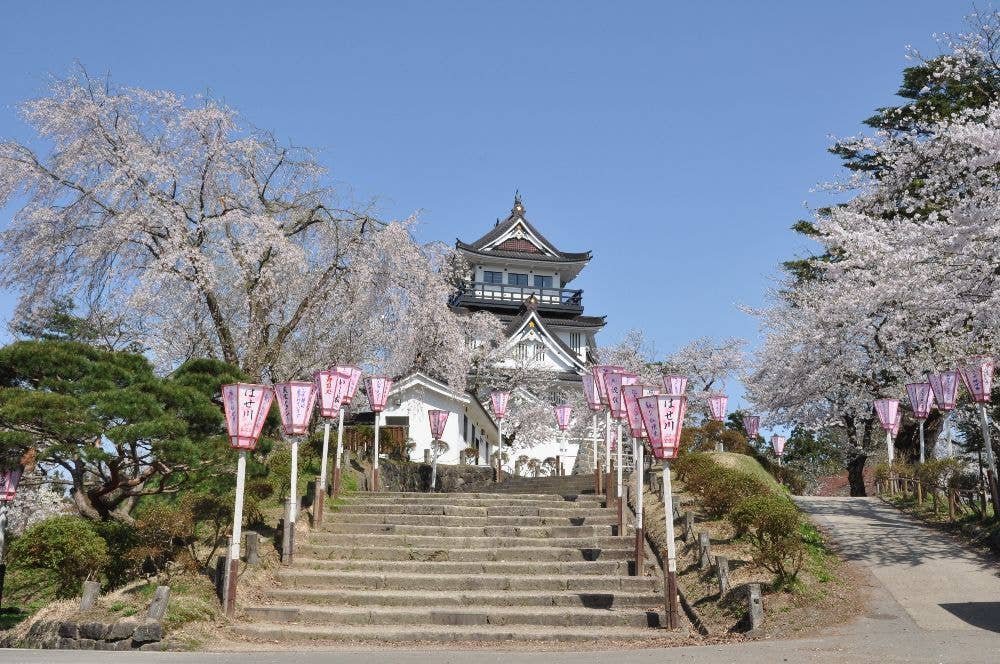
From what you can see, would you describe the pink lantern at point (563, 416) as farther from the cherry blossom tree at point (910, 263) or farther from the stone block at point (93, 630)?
the stone block at point (93, 630)

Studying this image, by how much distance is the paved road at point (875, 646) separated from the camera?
871cm

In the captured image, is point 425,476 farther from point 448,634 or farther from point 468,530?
point 448,634

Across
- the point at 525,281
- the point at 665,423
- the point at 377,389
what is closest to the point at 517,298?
the point at 525,281

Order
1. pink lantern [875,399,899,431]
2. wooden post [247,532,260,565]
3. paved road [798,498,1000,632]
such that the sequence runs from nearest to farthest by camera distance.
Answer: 1. paved road [798,498,1000,632]
2. wooden post [247,532,260,565]
3. pink lantern [875,399,899,431]

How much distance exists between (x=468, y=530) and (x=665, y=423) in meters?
4.97

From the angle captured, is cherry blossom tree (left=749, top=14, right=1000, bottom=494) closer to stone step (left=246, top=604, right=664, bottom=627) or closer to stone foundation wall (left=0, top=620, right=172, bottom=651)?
stone step (left=246, top=604, right=664, bottom=627)

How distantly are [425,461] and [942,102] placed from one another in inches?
692

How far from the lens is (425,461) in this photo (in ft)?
88.2

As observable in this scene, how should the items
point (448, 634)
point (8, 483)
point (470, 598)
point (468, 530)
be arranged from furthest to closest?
1. point (468, 530)
2. point (8, 483)
3. point (470, 598)
4. point (448, 634)

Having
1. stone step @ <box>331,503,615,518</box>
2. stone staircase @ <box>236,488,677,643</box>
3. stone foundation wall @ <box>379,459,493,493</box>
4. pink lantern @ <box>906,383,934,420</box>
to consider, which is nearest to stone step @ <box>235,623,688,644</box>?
stone staircase @ <box>236,488,677,643</box>

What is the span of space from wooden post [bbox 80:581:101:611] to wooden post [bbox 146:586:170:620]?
86cm

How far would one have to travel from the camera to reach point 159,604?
10.7 meters

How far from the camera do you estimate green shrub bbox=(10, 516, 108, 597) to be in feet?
38.7

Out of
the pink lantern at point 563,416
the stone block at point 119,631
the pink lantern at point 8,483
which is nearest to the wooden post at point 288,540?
the stone block at point 119,631
